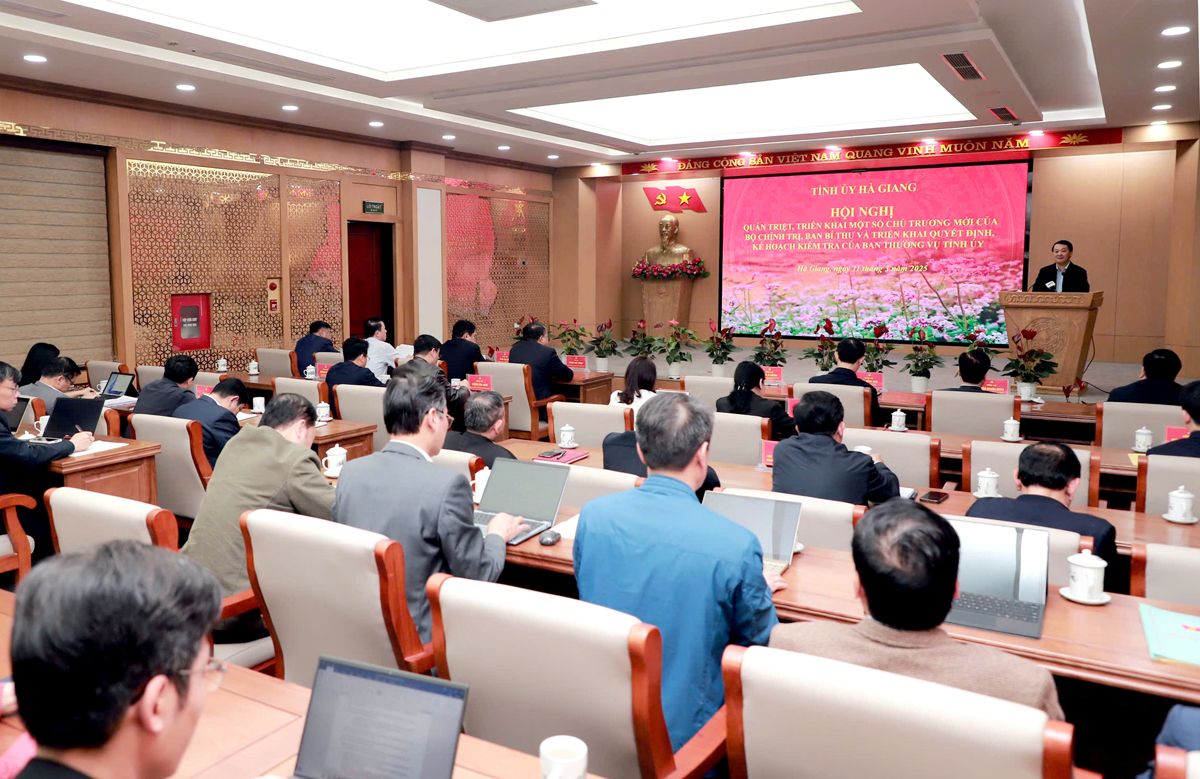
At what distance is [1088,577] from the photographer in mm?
2188

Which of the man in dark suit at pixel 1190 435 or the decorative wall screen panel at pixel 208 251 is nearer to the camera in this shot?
the man in dark suit at pixel 1190 435

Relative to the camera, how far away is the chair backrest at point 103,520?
231 centimetres

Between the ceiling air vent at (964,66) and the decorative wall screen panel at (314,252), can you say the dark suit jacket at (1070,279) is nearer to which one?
the ceiling air vent at (964,66)

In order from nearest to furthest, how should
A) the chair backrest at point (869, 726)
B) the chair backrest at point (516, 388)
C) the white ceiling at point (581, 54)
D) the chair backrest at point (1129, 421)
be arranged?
1. the chair backrest at point (869, 726)
2. the chair backrest at point (1129, 421)
3. the white ceiling at point (581, 54)
4. the chair backrest at point (516, 388)

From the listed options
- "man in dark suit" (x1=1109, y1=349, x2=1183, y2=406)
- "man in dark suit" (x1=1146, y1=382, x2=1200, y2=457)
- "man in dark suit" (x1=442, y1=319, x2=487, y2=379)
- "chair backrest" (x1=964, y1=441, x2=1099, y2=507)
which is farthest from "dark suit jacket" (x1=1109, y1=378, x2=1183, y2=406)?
"man in dark suit" (x1=442, y1=319, x2=487, y2=379)

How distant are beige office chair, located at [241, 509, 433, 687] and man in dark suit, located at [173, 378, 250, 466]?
2.35 m

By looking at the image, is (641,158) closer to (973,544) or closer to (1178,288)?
(1178,288)

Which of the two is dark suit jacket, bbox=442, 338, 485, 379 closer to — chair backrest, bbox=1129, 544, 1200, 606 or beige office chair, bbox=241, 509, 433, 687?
beige office chair, bbox=241, 509, 433, 687

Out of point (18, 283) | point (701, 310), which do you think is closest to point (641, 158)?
point (701, 310)

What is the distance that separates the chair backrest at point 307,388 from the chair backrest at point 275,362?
169cm

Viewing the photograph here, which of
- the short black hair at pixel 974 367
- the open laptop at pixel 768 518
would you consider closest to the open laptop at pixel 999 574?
the open laptop at pixel 768 518

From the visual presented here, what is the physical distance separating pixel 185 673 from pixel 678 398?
146cm

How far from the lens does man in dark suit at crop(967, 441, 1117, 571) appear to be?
8.87 ft

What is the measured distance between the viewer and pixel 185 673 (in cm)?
93
